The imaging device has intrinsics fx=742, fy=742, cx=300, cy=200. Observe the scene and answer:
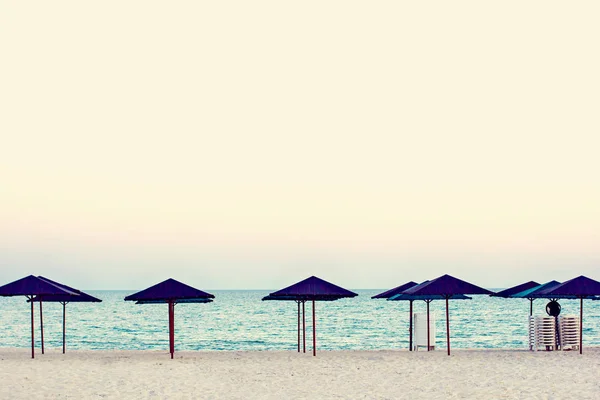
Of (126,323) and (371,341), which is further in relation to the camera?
(126,323)

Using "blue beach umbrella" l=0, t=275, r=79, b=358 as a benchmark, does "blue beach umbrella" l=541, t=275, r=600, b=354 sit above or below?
below

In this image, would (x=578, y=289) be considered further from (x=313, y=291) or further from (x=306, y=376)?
(x=306, y=376)

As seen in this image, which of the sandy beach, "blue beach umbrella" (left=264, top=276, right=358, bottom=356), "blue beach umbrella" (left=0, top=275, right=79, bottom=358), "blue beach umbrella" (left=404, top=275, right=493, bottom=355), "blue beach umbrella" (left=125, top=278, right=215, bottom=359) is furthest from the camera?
"blue beach umbrella" (left=264, top=276, right=358, bottom=356)

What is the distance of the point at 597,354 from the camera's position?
20484 mm

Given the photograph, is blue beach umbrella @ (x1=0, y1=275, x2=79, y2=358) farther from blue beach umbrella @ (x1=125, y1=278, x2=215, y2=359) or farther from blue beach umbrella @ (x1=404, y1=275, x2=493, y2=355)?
blue beach umbrella @ (x1=404, y1=275, x2=493, y2=355)

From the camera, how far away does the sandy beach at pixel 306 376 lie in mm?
13844

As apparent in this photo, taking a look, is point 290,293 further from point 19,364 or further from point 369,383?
point 19,364

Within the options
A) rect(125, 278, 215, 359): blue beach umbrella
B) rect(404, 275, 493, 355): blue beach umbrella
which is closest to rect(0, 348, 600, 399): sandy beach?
rect(125, 278, 215, 359): blue beach umbrella

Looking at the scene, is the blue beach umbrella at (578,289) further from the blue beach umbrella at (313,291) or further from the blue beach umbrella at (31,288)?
the blue beach umbrella at (31,288)

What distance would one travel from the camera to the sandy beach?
45.4ft

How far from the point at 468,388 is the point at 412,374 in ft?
7.48

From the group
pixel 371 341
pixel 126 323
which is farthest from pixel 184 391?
pixel 126 323

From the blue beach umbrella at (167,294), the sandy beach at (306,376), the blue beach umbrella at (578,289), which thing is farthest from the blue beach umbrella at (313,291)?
the blue beach umbrella at (578,289)

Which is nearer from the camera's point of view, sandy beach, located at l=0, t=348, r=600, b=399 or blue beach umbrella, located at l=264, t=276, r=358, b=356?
sandy beach, located at l=0, t=348, r=600, b=399
